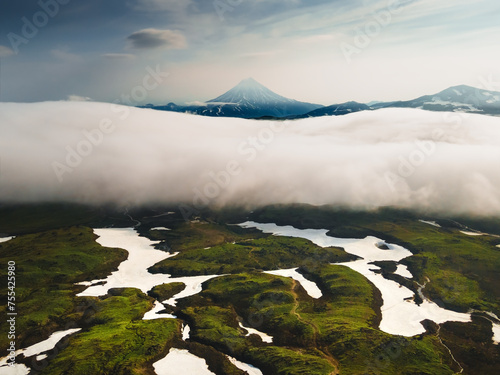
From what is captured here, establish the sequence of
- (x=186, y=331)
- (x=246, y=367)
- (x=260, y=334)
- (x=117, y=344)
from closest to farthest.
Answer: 1. (x=246, y=367)
2. (x=117, y=344)
3. (x=260, y=334)
4. (x=186, y=331)

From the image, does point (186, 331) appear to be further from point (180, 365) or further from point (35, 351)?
point (35, 351)

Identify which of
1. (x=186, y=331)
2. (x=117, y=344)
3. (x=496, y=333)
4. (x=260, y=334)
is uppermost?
(x=117, y=344)

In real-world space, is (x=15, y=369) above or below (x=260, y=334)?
above

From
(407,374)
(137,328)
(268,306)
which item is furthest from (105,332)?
(407,374)

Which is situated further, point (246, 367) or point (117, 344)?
point (117, 344)

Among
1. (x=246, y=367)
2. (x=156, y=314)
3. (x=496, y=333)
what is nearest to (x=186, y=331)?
(x=156, y=314)

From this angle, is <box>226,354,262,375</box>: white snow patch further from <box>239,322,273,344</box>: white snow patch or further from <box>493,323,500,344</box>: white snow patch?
<box>493,323,500,344</box>: white snow patch

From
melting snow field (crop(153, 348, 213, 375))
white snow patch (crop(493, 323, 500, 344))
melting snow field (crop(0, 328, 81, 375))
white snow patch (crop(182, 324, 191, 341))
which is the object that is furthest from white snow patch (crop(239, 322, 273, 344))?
white snow patch (crop(493, 323, 500, 344))

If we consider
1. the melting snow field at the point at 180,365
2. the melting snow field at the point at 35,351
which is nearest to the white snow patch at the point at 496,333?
the melting snow field at the point at 180,365
